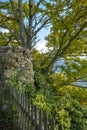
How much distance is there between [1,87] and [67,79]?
7461mm

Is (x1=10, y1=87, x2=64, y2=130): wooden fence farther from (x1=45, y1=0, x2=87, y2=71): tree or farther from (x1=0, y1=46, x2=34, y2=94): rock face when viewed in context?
(x1=45, y1=0, x2=87, y2=71): tree

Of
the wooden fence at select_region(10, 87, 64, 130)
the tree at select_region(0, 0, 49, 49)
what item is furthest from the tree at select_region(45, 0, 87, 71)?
the wooden fence at select_region(10, 87, 64, 130)

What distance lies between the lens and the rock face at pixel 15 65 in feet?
27.7

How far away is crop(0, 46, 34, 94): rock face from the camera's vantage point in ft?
27.7

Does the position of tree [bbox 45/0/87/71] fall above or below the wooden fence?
above

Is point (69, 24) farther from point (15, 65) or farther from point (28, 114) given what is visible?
point (28, 114)

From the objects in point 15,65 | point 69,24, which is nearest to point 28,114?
point 15,65

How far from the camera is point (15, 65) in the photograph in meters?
8.64

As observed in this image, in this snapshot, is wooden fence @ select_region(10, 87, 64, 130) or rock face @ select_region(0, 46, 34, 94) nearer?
wooden fence @ select_region(10, 87, 64, 130)

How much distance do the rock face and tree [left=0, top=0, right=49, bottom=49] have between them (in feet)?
13.5

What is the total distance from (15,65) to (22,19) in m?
5.08

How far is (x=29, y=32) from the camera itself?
44.8 feet

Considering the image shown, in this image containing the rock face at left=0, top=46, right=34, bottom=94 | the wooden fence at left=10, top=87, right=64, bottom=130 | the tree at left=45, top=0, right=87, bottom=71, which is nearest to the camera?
the wooden fence at left=10, top=87, right=64, bottom=130

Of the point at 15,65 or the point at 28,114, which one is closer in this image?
the point at 28,114
